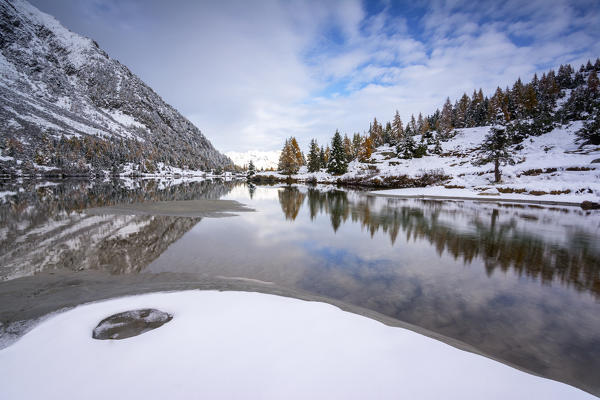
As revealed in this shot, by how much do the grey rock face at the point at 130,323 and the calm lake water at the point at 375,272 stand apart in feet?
4.97

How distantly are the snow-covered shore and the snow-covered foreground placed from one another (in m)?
30.7

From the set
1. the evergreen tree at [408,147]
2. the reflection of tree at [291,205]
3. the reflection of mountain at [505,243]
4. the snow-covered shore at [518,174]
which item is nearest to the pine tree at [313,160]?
the snow-covered shore at [518,174]

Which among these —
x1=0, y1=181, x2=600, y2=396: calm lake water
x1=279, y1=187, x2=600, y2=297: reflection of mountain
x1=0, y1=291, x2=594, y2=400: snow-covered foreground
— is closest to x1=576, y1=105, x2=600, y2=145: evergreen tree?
x1=279, y1=187, x2=600, y2=297: reflection of mountain

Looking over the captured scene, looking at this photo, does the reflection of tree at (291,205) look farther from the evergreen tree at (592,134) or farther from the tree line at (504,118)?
the evergreen tree at (592,134)

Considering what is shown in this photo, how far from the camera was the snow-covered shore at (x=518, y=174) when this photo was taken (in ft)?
85.4

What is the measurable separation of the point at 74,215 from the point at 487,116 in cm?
10849

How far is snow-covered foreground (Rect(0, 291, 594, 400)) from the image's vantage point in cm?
254

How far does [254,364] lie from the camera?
291 cm

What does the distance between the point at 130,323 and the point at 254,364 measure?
2.55 metres

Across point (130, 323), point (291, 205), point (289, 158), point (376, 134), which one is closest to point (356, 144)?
point (376, 134)

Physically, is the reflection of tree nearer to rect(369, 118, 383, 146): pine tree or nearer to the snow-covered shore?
the snow-covered shore

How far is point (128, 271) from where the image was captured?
23.2 ft

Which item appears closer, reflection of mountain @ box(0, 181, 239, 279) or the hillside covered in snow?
reflection of mountain @ box(0, 181, 239, 279)

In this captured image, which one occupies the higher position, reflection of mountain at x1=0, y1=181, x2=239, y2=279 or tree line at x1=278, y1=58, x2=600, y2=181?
tree line at x1=278, y1=58, x2=600, y2=181
